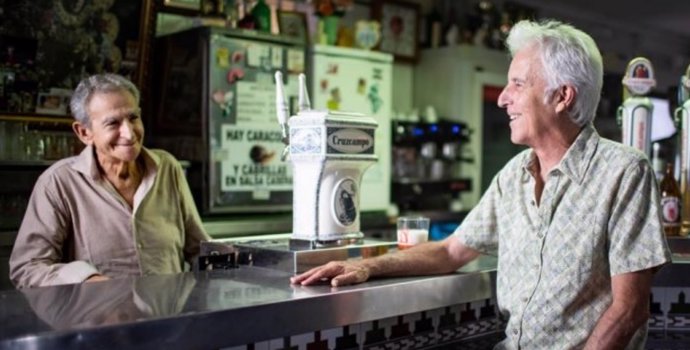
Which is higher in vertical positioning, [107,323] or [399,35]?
[399,35]

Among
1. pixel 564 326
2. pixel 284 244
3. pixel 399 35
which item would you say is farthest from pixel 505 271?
pixel 399 35

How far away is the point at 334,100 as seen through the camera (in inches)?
203

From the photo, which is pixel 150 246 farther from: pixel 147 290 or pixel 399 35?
pixel 399 35

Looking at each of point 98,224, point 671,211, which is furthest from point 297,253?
point 671,211

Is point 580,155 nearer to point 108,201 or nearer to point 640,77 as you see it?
point 640,77

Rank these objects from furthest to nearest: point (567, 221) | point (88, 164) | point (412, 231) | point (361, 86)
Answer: point (361, 86), point (88, 164), point (412, 231), point (567, 221)

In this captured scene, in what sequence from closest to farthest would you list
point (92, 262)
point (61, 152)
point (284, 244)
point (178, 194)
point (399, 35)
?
point (284, 244), point (92, 262), point (178, 194), point (61, 152), point (399, 35)

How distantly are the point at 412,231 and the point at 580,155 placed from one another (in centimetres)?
69

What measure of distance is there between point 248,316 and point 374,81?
4.00 metres

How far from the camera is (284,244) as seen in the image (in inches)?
85.5

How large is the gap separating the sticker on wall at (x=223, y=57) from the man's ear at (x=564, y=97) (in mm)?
2944

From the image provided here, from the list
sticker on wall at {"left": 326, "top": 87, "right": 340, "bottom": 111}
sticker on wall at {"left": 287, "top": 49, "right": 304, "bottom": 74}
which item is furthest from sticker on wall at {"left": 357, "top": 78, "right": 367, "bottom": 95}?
sticker on wall at {"left": 287, "top": 49, "right": 304, "bottom": 74}

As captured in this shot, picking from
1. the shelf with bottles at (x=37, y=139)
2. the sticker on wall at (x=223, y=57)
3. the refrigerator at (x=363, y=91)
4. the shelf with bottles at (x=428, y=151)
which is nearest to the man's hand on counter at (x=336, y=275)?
the shelf with bottles at (x=37, y=139)

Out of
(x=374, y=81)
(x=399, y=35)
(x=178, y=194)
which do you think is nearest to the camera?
(x=178, y=194)
